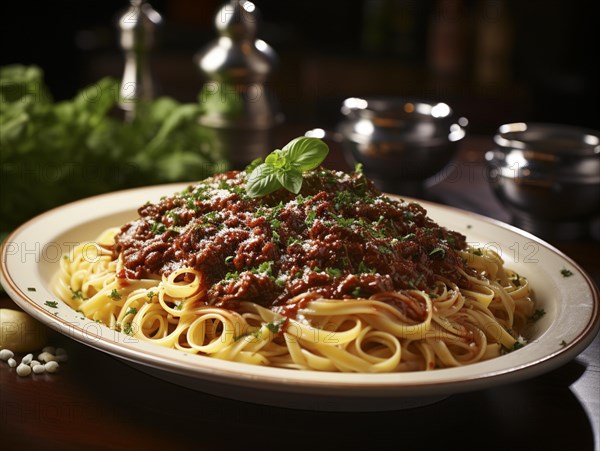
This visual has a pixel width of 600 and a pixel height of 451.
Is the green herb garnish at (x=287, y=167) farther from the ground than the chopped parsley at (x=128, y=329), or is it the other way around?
the green herb garnish at (x=287, y=167)

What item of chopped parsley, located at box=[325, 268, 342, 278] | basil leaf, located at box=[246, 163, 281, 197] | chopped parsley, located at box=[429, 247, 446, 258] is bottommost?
chopped parsley, located at box=[429, 247, 446, 258]

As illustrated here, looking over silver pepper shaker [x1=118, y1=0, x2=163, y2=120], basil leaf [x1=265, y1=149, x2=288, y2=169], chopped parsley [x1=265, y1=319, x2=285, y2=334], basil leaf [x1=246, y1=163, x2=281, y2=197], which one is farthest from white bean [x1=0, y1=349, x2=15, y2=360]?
silver pepper shaker [x1=118, y1=0, x2=163, y2=120]

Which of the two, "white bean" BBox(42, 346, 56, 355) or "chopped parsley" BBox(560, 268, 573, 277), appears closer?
"white bean" BBox(42, 346, 56, 355)

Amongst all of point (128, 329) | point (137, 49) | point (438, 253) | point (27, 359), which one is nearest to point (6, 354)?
point (27, 359)

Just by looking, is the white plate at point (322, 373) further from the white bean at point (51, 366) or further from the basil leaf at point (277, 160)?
the basil leaf at point (277, 160)

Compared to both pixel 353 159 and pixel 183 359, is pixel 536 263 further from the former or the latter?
pixel 353 159

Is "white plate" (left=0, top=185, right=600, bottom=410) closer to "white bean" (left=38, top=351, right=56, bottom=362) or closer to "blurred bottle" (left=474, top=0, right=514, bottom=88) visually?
"white bean" (left=38, top=351, right=56, bottom=362)

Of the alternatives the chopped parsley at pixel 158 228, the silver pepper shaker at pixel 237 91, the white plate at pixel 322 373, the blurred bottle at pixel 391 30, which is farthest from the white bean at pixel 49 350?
the blurred bottle at pixel 391 30
